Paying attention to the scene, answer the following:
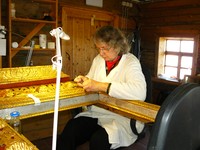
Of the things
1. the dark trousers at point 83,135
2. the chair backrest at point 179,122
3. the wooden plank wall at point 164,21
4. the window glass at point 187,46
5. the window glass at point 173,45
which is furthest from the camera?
the window glass at point 173,45

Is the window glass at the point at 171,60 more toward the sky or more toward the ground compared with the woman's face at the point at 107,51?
more toward the ground

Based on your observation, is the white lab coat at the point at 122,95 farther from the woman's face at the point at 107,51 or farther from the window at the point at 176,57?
the window at the point at 176,57

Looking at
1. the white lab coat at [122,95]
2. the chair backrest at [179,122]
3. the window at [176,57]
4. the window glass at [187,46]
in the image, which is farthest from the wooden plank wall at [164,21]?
the chair backrest at [179,122]

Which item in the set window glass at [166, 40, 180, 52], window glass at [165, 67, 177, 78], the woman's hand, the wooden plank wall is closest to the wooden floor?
the woman's hand

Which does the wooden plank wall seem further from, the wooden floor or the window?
the wooden floor

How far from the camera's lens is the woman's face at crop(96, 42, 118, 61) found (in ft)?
5.88

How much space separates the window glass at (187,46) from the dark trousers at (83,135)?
2.94 metres

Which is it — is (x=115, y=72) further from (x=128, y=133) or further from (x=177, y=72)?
(x=177, y=72)

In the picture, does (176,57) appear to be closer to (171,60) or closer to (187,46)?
(171,60)

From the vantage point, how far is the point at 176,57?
4324 millimetres

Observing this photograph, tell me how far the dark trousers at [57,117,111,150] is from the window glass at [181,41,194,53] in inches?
116

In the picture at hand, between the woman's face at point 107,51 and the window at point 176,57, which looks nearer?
the woman's face at point 107,51

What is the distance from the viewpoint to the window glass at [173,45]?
430cm

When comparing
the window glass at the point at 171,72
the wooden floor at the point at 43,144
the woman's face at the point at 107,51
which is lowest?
the wooden floor at the point at 43,144
